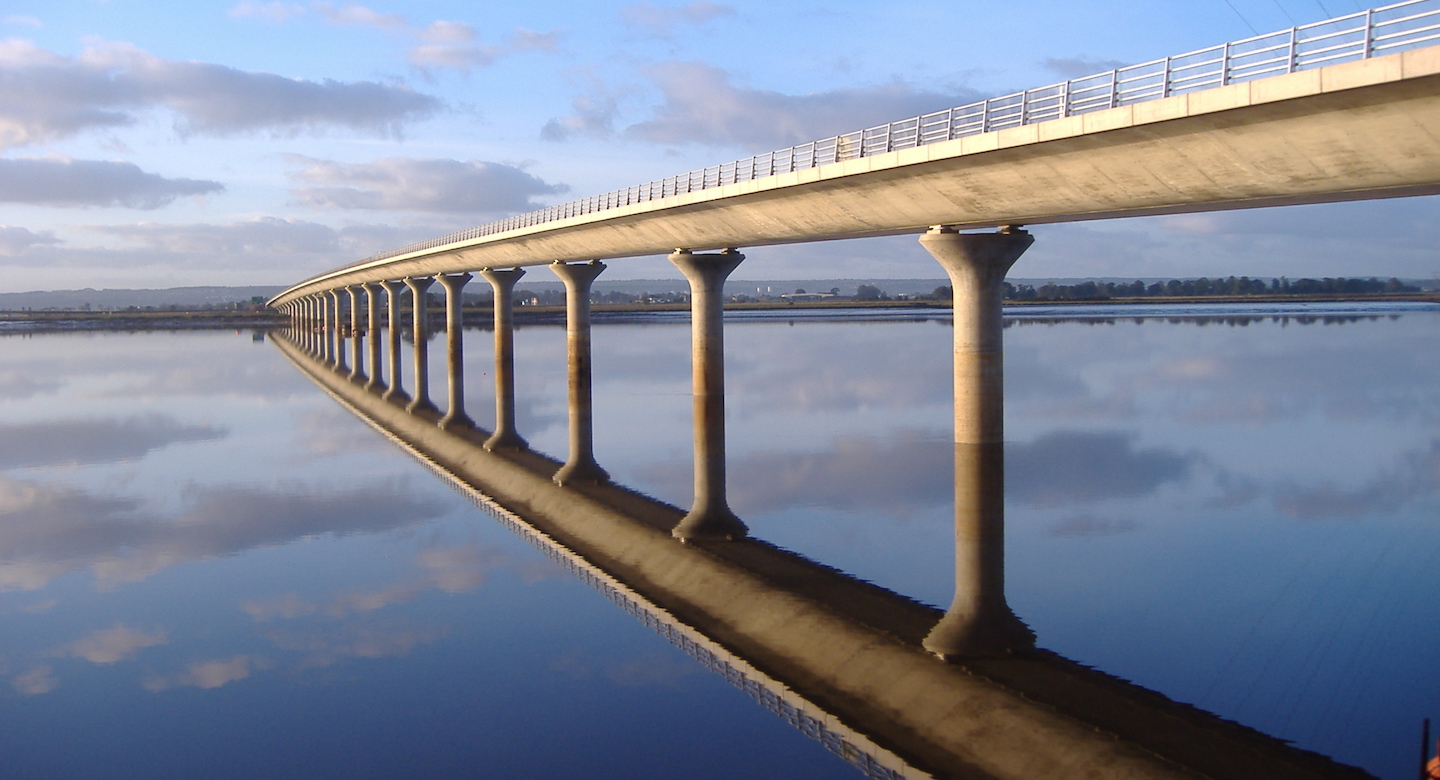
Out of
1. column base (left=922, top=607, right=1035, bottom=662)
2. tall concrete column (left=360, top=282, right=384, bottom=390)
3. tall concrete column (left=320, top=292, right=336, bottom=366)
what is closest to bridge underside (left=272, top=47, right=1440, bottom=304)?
column base (left=922, top=607, right=1035, bottom=662)

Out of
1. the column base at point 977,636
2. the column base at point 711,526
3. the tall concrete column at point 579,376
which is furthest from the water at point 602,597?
the tall concrete column at point 579,376

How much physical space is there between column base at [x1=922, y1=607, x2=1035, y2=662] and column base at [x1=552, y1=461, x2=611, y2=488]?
675 inches

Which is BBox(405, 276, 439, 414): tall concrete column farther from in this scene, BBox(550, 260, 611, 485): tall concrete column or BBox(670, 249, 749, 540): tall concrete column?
BBox(670, 249, 749, 540): tall concrete column

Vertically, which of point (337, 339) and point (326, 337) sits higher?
point (326, 337)

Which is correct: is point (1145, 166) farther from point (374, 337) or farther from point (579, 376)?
point (374, 337)

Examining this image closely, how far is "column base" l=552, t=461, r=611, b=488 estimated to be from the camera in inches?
1372

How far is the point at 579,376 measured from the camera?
183 ft

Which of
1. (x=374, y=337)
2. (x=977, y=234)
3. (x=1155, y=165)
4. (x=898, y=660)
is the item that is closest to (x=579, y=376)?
(x=977, y=234)

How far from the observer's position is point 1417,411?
48.9m

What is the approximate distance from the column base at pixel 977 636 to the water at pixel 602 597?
0.55 metres

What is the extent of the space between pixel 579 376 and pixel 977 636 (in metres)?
39.5

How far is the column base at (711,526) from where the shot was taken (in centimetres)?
2623

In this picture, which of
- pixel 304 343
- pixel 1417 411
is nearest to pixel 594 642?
pixel 1417 411

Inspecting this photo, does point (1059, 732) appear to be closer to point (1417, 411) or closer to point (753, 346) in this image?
point (1417, 411)
